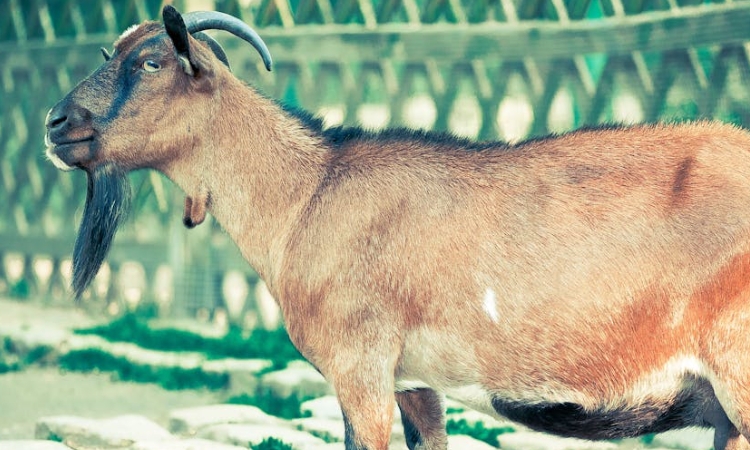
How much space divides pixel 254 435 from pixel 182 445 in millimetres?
389

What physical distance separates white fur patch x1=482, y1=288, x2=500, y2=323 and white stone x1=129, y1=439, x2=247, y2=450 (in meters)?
1.90

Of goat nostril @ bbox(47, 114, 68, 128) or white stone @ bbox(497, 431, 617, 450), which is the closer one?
goat nostril @ bbox(47, 114, 68, 128)

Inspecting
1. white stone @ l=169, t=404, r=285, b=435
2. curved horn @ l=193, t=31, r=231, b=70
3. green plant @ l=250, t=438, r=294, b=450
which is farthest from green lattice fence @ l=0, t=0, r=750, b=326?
curved horn @ l=193, t=31, r=231, b=70

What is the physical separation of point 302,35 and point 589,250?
528 centimetres

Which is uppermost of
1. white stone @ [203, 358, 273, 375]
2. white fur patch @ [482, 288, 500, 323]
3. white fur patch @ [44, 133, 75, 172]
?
white fur patch @ [44, 133, 75, 172]

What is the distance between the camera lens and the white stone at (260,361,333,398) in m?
7.01

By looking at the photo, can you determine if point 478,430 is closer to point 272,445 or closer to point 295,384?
Answer: point 272,445

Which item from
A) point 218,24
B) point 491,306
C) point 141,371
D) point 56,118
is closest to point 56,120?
point 56,118

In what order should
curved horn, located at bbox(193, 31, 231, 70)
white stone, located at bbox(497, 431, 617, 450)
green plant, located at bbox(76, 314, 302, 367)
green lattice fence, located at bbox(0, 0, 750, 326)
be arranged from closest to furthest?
1. curved horn, located at bbox(193, 31, 231, 70)
2. white stone, located at bbox(497, 431, 617, 450)
3. green lattice fence, located at bbox(0, 0, 750, 326)
4. green plant, located at bbox(76, 314, 302, 367)

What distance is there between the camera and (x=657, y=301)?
3.86m

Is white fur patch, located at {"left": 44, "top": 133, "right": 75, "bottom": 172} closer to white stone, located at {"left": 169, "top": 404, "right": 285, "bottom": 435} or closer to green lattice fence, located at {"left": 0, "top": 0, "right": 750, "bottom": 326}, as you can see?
white stone, located at {"left": 169, "top": 404, "right": 285, "bottom": 435}

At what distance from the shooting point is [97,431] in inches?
229

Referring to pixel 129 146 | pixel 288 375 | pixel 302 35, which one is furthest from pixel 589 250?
pixel 302 35

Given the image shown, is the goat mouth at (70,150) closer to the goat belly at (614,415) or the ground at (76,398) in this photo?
the goat belly at (614,415)
